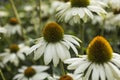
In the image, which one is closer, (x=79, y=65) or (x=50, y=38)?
(x=79, y=65)

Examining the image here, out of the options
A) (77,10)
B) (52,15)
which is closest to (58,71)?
(77,10)

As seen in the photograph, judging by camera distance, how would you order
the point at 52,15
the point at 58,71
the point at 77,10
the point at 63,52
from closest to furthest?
the point at 63,52, the point at 77,10, the point at 58,71, the point at 52,15

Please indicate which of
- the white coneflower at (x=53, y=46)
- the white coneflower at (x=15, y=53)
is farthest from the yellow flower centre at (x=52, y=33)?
the white coneflower at (x=15, y=53)

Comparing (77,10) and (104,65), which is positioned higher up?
(77,10)

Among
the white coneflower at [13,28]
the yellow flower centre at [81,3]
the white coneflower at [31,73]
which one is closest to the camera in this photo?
the yellow flower centre at [81,3]

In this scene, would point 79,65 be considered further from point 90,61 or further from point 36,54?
point 36,54

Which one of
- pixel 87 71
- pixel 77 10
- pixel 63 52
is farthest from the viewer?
pixel 77 10

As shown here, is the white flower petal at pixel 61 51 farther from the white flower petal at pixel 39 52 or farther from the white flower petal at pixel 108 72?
the white flower petal at pixel 108 72
